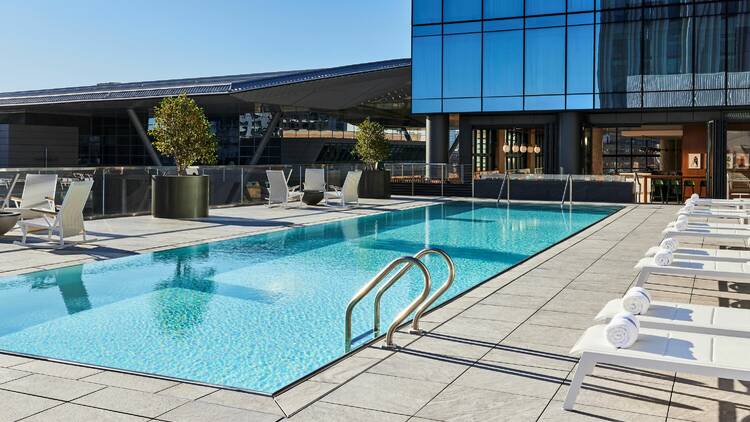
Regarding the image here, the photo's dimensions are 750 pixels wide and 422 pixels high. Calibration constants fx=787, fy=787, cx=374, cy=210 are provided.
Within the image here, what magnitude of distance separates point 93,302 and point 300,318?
2.31 metres

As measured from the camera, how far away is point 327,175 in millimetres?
27125

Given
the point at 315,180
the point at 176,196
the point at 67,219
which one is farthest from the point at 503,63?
the point at 67,219

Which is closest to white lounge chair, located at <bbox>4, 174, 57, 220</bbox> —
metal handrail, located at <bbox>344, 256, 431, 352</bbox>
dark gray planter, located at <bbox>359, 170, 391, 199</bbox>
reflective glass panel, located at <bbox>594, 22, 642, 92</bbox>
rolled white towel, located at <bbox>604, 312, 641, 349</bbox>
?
metal handrail, located at <bbox>344, 256, 431, 352</bbox>

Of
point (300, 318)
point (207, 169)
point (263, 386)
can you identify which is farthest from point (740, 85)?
point (263, 386)

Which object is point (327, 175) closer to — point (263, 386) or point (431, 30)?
point (431, 30)

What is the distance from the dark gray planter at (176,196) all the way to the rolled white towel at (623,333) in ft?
45.7

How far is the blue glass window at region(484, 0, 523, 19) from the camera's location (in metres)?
32.8

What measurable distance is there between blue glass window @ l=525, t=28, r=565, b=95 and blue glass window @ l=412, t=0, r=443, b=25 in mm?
4094

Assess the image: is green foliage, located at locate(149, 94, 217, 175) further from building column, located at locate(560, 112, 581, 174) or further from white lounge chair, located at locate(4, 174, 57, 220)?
building column, located at locate(560, 112, 581, 174)

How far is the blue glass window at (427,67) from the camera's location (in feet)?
112

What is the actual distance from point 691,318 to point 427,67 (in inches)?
1178

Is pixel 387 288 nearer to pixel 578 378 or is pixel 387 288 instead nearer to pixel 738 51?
pixel 578 378

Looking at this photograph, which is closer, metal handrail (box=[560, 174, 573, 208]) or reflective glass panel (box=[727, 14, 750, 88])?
metal handrail (box=[560, 174, 573, 208])

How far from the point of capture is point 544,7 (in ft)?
106
